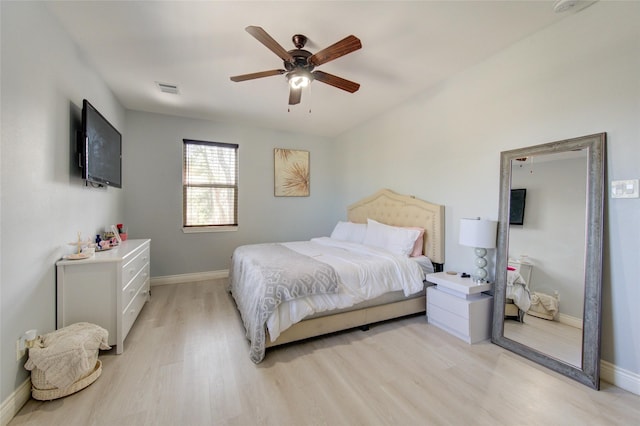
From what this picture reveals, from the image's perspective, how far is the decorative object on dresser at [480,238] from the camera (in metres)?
2.47

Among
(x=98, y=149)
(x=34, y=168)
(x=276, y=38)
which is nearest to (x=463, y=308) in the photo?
(x=276, y=38)

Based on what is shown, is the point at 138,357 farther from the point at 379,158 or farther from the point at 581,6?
the point at 581,6

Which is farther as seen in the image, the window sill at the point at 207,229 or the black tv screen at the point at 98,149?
the window sill at the point at 207,229

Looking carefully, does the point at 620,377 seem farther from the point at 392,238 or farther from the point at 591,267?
the point at 392,238

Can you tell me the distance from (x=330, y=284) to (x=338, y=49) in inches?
75.6

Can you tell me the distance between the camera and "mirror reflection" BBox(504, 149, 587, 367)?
201 cm

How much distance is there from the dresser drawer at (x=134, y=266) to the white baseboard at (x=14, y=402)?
780mm

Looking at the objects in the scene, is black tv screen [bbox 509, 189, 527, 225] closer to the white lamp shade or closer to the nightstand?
the white lamp shade

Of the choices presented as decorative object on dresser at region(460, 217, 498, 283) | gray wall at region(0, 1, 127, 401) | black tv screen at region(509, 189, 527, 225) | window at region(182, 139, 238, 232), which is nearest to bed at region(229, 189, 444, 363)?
decorative object on dresser at region(460, 217, 498, 283)

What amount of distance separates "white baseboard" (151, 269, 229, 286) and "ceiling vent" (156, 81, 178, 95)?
2.74 metres

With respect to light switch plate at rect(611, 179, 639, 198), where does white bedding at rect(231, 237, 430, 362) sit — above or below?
below

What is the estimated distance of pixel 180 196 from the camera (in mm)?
4277

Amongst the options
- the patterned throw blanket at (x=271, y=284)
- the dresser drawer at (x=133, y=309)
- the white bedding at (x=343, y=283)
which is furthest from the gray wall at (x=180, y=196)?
the patterned throw blanket at (x=271, y=284)

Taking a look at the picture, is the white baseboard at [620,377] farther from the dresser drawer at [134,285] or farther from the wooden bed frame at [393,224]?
the dresser drawer at [134,285]
